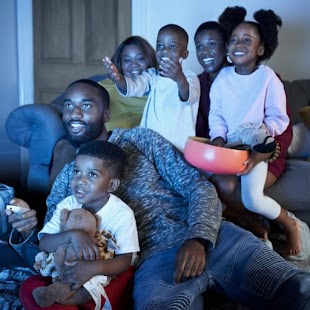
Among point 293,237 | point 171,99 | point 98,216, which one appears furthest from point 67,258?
point 293,237

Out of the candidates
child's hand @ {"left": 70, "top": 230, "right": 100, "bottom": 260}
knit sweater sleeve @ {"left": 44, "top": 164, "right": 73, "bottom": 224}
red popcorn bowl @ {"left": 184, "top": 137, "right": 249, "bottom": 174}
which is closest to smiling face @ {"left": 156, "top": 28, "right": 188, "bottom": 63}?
red popcorn bowl @ {"left": 184, "top": 137, "right": 249, "bottom": 174}

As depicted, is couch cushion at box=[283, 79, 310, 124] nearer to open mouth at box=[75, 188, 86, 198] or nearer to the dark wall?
open mouth at box=[75, 188, 86, 198]

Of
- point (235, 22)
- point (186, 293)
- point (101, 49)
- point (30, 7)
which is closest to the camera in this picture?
point (186, 293)

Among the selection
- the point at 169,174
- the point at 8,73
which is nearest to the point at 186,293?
the point at 169,174

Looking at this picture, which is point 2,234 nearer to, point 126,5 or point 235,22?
point 235,22

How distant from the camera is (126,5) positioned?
3.85m

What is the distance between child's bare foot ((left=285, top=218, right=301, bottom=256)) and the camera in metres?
2.04

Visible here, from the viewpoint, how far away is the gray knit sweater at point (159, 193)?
151cm

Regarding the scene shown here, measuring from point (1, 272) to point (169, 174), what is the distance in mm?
736

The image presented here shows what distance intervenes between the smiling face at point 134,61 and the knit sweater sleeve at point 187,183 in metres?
0.78

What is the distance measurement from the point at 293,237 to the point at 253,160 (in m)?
0.44

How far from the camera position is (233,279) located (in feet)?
4.52

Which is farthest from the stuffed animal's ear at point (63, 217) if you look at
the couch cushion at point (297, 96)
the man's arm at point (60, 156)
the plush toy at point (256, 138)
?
the couch cushion at point (297, 96)

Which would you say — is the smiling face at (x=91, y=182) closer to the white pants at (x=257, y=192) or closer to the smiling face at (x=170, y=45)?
the white pants at (x=257, y=192)
